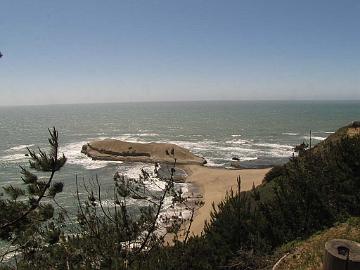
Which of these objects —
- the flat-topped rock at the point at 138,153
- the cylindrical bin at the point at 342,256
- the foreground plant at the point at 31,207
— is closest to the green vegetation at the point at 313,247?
the cylindrical bin at the point at 342,256

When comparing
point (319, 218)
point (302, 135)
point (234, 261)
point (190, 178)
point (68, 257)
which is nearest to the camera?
point (68, 257)

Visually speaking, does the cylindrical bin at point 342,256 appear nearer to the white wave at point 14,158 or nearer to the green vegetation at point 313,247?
the green vegetation at point 313,247

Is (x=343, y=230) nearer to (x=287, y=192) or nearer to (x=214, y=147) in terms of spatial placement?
(x=287, y=192)

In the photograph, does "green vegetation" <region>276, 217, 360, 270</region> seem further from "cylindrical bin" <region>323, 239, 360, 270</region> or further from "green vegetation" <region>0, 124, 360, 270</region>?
"cylindrical bin" <region>323, 239, 360, 270</region>

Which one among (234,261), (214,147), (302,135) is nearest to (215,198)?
(234,261)

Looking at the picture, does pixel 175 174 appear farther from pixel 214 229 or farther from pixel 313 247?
pixel 313 247

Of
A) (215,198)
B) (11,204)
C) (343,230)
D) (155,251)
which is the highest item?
(11,204)

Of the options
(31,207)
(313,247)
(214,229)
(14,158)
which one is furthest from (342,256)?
(14,158)
